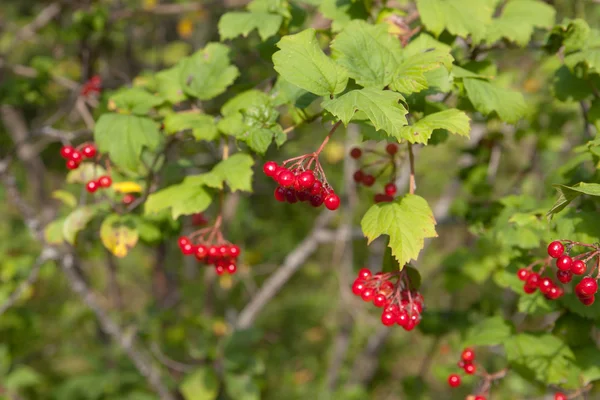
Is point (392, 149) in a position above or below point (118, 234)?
above

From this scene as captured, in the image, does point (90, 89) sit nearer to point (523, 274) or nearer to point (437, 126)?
point (437, 126)

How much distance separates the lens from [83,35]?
13.5 ft

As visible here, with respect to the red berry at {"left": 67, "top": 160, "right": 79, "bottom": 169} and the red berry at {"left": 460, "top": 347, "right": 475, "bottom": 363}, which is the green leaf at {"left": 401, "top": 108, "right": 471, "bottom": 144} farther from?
the red berry at {"left": 67, "top": 160, "right": 79, "bottom": 169}

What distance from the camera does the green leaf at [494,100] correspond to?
6.78 ft

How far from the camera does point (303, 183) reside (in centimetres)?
166

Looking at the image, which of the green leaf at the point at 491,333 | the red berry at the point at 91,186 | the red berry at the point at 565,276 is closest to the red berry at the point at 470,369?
the green leaf at the point at 491,333

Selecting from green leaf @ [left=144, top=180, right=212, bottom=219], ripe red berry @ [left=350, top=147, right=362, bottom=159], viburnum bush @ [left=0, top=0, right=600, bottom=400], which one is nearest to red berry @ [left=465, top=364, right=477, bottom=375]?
viburnum bush @ [left=0, top=0, right=600, bottom=400]

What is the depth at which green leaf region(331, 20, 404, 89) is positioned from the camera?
1840 millimetres

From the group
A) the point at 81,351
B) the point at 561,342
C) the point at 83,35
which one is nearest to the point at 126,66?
the point at 83,35

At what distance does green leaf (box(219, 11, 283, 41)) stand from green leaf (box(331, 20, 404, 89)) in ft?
1.42

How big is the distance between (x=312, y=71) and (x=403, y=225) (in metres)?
0.68

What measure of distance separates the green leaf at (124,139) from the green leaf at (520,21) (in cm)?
173

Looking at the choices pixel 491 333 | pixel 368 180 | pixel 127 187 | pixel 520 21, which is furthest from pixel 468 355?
pixel 127 187

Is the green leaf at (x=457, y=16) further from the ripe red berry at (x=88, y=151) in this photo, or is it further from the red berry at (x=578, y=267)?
the ripe red berry at (x=88, y=151)
